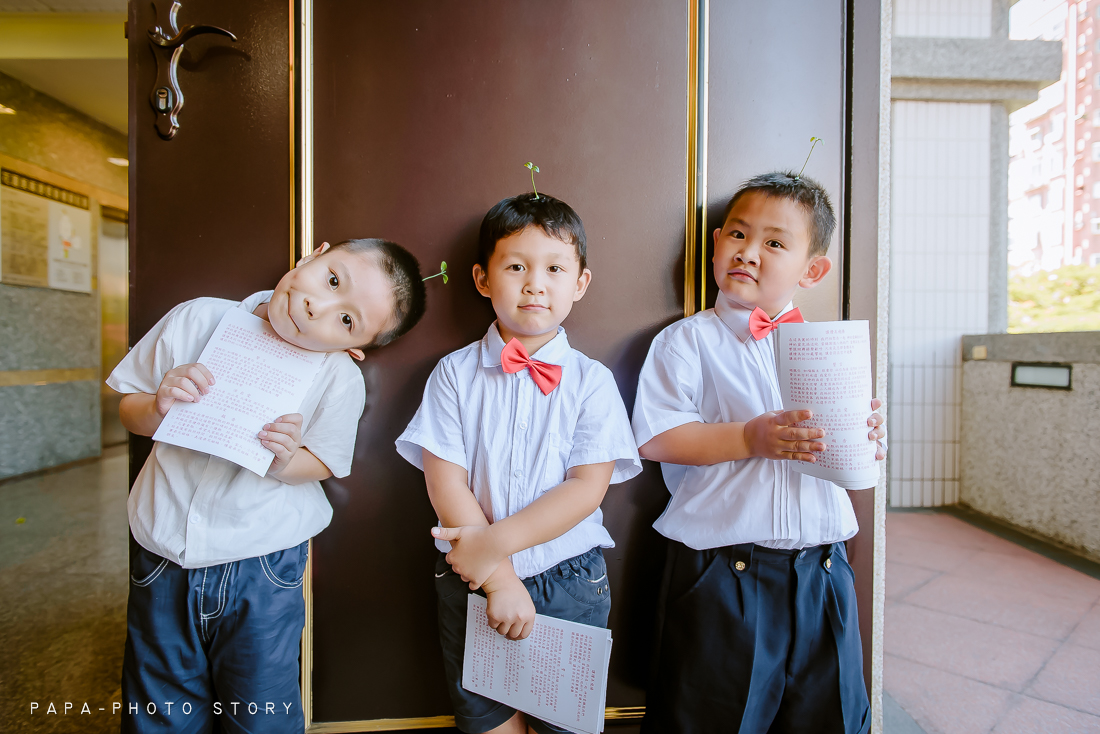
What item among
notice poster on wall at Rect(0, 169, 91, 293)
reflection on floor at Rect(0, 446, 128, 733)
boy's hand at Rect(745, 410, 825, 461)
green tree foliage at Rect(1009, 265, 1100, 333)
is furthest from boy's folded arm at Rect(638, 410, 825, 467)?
notice poster on wall at Rect(0, 169, 91, 293)

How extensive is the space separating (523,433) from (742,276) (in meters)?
0.63

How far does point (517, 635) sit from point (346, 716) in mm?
731

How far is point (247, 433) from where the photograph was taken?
1009 mm

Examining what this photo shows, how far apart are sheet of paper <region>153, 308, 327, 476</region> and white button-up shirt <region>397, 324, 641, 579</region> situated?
0.88 feet

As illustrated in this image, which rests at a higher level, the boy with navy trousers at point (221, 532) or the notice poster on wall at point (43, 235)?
the notice poster on wall at point (43, 235)

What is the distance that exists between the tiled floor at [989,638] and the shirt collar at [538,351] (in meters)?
1.64

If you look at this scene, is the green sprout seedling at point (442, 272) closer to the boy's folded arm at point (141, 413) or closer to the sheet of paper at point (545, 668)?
the boy's folded arm at point (141, 413)

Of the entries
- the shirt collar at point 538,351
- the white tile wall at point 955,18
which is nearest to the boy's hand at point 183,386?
the shirt collar at point 538,351

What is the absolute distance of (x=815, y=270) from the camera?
3.97ft

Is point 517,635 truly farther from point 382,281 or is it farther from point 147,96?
point 147,96

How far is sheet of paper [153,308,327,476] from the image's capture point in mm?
987

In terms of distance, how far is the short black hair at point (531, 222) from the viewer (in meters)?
1.12

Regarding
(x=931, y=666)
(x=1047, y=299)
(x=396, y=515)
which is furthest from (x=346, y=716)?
(x=1047, y=299)

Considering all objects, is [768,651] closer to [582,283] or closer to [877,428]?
[877,428]
